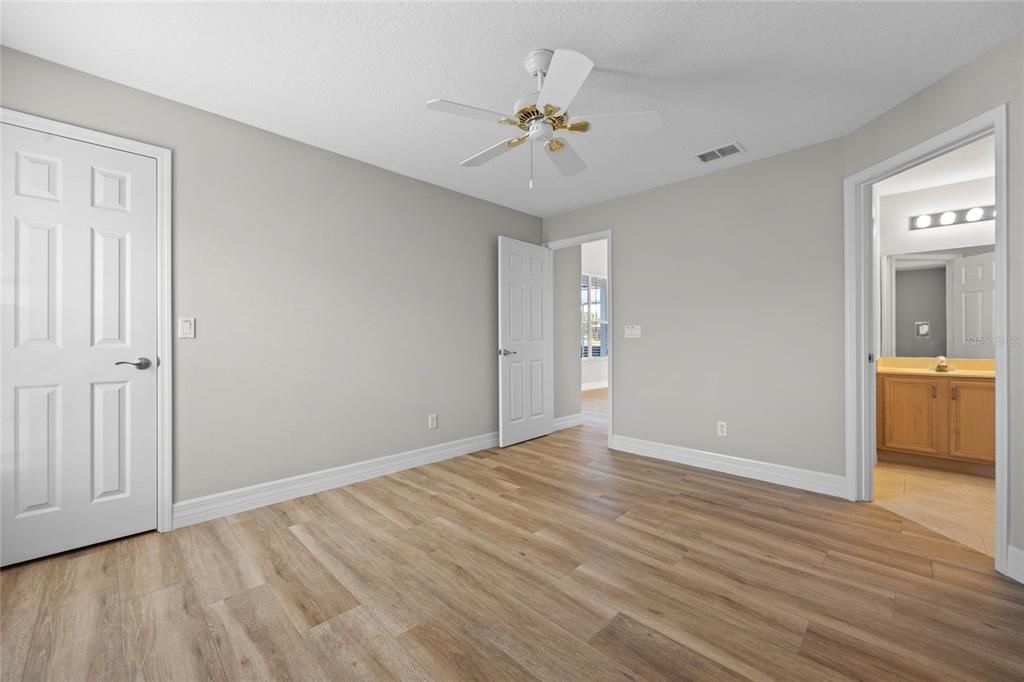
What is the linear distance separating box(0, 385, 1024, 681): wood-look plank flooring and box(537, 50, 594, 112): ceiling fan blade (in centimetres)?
225

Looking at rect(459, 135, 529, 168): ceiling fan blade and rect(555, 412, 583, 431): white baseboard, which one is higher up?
rect(459, 135, 529, 168): ceiling fan blade

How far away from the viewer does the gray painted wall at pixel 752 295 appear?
9.95 feet

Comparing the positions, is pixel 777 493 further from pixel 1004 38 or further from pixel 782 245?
pixel 1004 38

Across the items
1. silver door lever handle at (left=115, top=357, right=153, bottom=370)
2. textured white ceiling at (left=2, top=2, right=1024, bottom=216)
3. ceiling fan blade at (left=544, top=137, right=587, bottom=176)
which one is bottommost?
silver door lever handle at (left=115, top=357, right=153, bottom=370)

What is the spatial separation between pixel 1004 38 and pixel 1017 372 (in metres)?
1.60

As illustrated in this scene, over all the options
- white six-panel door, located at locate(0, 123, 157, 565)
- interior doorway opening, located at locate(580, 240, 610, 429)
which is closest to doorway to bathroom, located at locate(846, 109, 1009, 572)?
white six-panel door, located at locate(0, 123, 157, 565)

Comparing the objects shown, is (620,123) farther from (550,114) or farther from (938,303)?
(938,303)

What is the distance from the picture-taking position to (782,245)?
331cm

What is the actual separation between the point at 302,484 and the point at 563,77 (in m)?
3.09

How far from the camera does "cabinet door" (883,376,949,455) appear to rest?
11.7ft

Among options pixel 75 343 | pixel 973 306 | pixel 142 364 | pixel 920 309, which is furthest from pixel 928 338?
pixel 75 343

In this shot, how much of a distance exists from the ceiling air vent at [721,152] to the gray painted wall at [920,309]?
2.48m

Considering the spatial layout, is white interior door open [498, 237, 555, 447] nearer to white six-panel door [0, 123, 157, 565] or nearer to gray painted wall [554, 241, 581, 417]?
gray painted wall [554, 241, 581, 417]

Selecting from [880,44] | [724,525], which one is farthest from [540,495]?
[880,44]
